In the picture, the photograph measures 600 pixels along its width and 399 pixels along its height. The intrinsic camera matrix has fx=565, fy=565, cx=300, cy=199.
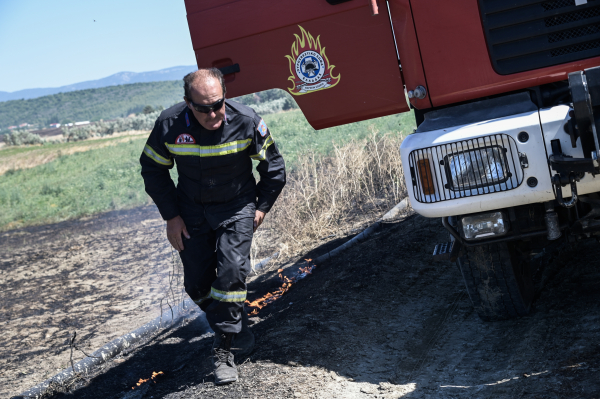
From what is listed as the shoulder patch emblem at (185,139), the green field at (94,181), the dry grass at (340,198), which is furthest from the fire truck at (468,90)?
the green field at (94,181)

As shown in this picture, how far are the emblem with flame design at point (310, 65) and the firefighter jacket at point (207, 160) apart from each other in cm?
40

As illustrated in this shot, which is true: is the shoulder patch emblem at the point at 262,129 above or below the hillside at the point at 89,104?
below

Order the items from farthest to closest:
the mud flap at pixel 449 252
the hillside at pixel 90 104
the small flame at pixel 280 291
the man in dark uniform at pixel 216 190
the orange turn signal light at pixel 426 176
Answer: the hillside at pixel 90 104 → the small flame at pixel 280 291 → the man in dark uniform at pixel 216 190 → the mud flap at pixel 449 252 → the orange turn signal light at pixel 426 176

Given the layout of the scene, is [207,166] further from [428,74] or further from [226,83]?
[428,74]

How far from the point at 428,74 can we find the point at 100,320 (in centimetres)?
440

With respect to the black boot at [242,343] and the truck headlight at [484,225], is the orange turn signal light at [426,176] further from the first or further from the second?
the black boot at [242,343]

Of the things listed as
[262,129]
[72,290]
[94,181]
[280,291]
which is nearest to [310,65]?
[262,129]

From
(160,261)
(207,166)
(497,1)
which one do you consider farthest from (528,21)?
(160,261)

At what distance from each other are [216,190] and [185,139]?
0.39 meters

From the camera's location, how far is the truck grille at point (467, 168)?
286 cm

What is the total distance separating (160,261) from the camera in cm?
810

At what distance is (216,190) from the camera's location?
12.5 feet

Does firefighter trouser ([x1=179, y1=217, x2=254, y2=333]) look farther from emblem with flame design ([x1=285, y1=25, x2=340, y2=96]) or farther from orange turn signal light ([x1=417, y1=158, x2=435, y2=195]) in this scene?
orange turn signal light ([x1=417, y1=158, x2=435, y2=195])

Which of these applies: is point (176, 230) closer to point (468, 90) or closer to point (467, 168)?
point (467, 168)
